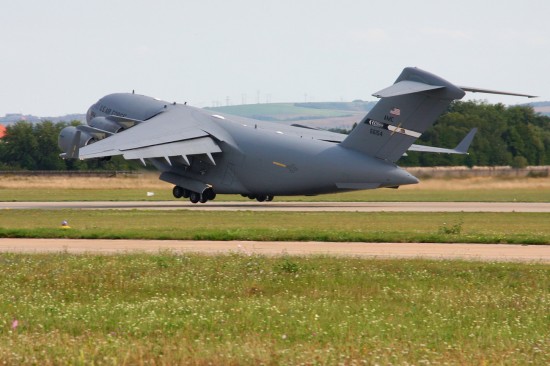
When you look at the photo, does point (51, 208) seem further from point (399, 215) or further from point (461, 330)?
point (461, 330)

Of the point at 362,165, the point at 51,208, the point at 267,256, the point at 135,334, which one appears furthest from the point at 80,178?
the point at 135,334

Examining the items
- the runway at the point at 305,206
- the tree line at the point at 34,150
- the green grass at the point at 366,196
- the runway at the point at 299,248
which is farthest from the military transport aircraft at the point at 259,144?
the tree line at the point at 34,150

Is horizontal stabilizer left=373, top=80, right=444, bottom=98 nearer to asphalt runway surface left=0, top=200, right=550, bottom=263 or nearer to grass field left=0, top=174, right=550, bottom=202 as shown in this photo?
grass field left=0, top=174, right=550, bottom=202

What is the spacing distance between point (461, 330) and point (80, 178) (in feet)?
231

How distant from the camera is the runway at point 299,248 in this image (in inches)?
1048

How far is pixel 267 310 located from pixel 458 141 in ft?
242

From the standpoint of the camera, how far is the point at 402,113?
1930 inches

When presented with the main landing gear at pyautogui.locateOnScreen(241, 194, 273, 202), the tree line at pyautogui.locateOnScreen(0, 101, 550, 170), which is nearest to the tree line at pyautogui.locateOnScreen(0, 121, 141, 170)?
the tree line at pyautogui.locateOnScreen(0, 101, 550, 170)

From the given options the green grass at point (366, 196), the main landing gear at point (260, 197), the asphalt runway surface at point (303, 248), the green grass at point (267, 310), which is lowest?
the green grass at point (366, 196)

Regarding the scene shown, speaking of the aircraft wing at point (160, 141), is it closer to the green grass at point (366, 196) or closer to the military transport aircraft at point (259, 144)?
the military transport aircraft at point (259, 144)

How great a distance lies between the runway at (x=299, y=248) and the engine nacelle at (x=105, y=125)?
25.7 meters

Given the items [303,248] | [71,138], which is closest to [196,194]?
[71,138]

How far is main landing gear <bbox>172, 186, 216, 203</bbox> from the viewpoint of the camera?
183ft

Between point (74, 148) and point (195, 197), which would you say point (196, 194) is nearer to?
point (195, 197)
